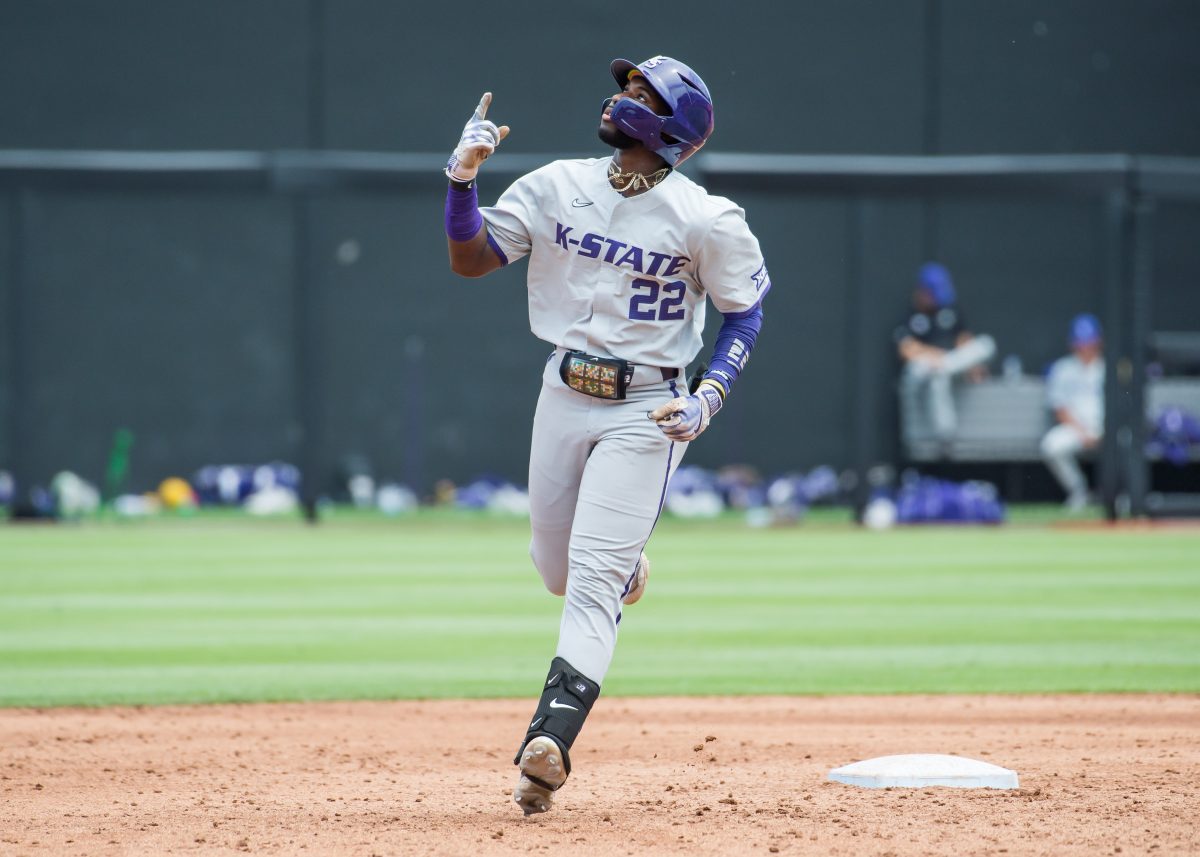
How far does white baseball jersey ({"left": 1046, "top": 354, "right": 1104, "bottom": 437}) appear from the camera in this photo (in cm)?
1511

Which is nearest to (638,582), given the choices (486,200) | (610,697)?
(610,697)

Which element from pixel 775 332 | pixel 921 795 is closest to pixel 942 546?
pixel 775 332

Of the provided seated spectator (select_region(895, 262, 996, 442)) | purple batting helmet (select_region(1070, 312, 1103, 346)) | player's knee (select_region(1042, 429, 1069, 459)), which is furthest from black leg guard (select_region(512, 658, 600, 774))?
purple batting helmet (select_region(1070, 312, 1103, 346))

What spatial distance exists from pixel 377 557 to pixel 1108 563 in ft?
16.0

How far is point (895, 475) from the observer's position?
16.1 m

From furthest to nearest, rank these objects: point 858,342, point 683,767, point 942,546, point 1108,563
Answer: point 858,342
point 942,546
point 1108,563
point 683,767

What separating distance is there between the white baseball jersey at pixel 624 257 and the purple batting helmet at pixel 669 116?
0.11m

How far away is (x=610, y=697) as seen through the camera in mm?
6398

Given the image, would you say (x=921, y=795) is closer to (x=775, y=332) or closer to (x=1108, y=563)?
(x=1108, y=563)

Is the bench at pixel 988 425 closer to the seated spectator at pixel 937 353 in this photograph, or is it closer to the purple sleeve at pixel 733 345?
the seated spectator at pixel 937 353

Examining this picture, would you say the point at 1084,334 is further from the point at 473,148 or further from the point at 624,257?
the point at 473,148

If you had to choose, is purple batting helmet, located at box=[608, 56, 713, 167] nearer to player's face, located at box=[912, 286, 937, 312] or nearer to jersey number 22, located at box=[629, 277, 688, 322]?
jersey number 22, located at box=[629, 277, 688, 322]

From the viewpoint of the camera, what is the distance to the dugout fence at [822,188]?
1383 centimetres

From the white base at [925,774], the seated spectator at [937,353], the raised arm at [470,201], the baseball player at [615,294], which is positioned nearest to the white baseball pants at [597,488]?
the baseball player at [615,294]
